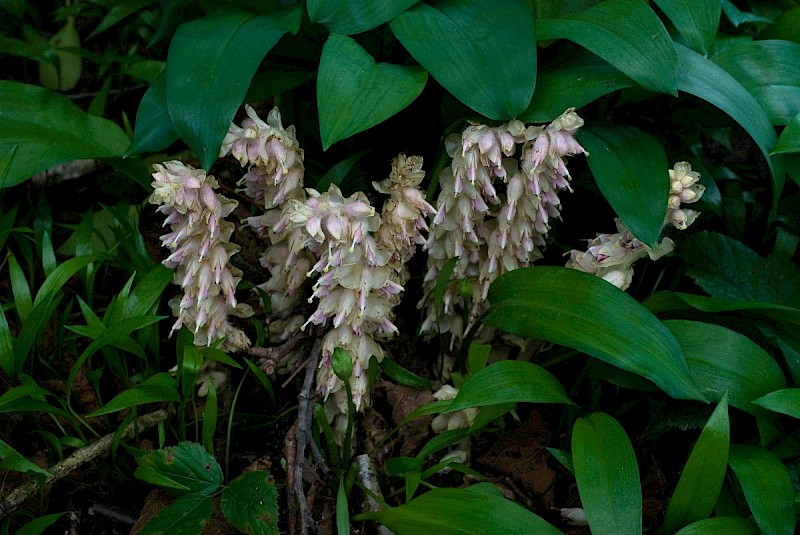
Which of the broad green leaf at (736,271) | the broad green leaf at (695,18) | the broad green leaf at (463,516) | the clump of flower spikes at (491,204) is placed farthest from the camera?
the broad green leaf at (736,271)

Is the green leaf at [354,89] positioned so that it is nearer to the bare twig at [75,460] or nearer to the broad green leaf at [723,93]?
the broad green leaf at [723,93]

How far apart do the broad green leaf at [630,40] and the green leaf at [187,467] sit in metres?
0.89

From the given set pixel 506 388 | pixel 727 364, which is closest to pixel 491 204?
pixel 506 388

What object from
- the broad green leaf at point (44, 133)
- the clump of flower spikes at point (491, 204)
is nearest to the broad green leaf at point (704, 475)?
the clump of flower spikes at point (491, 204)

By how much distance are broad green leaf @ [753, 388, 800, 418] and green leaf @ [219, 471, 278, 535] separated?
78cm

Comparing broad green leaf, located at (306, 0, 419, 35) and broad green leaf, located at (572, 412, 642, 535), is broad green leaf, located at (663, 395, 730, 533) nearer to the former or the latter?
broad green leaf, located at (572, 412, 642, 535)

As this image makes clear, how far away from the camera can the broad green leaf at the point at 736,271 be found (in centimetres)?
153

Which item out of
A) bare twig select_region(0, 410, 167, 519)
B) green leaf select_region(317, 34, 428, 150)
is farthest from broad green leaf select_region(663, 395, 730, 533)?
bare twig select_region(0, 410, 167, 519)

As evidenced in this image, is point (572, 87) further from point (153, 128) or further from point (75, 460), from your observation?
point (75, 460)

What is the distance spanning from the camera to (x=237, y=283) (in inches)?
53.7

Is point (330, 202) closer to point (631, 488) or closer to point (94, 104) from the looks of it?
→ point (631, 488)

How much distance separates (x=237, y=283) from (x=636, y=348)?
2.33ft

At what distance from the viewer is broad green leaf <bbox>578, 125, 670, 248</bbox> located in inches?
46.1

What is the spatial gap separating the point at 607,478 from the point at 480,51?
0.69 metres
